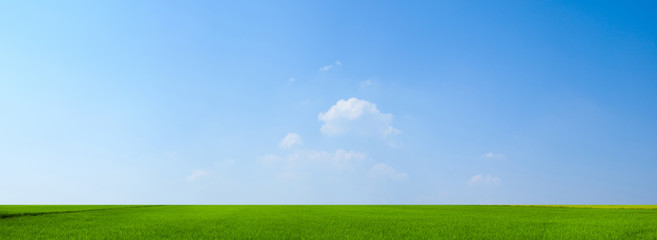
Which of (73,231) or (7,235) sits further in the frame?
(73,231)

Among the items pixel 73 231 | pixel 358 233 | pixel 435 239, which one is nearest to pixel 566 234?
pixel 435 239

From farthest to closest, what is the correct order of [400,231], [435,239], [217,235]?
[400,231] < [217,235] < [435,239]

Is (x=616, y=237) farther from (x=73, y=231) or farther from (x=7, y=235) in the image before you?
(x=7, y=235)

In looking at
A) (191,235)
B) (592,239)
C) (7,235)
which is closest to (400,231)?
(592,239)

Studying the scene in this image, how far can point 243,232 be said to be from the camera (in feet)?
62.1

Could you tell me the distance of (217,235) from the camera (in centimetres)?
1786

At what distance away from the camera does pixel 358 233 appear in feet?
60.5

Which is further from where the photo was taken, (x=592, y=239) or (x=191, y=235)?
(x=191, y=235)

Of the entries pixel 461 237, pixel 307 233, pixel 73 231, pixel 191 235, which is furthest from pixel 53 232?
pixel 461 237

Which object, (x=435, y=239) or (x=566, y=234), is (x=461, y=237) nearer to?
(x=435, y=239)

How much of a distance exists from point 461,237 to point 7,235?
1734cm

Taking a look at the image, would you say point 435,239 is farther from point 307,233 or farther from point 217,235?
point 217,235

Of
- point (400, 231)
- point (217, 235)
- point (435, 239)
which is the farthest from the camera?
point (400, 231)

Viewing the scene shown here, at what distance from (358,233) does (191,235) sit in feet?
21.1
